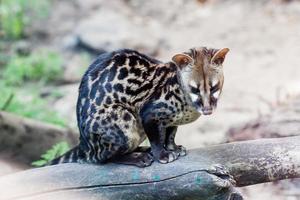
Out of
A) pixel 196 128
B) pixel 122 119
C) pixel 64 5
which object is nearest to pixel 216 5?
pixel 64 5

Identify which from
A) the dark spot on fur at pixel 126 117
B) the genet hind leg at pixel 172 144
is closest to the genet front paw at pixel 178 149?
the genet hind leg at pixel 172 144

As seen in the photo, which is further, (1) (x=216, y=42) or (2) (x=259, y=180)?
(1) (x=216, y=42)

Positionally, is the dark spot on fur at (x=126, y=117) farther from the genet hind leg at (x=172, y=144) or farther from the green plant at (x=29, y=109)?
the green plant at (x=29, y=109)

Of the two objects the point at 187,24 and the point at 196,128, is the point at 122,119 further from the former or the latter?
the point at 187,24

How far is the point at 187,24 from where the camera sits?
11.0 m

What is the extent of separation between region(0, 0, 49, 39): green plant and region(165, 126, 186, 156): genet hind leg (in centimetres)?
656

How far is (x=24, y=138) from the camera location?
241 inches

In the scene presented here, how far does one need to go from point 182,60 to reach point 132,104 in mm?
409

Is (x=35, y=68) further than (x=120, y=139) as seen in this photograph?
Yes

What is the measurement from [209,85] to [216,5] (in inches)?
283

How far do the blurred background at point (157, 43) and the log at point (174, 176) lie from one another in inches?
108

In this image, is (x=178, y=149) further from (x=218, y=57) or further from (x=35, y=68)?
(x=35, y=68)

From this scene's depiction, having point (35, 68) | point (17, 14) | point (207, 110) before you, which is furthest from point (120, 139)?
point (17, 14)

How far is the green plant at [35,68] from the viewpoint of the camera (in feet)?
30.9
